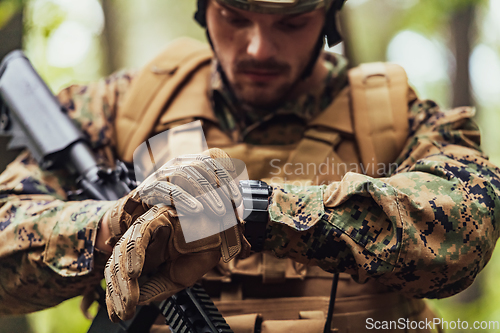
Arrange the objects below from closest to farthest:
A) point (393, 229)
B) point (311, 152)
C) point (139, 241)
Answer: point (139, 241) → point (393, 229) → point (311, 152)

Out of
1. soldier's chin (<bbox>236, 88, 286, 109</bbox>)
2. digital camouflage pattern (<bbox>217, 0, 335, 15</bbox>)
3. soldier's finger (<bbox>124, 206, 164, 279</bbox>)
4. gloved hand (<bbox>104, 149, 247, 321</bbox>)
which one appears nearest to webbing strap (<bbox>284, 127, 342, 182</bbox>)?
soldier's chin (<bbox>236, 88, 286, 109</bbox>)

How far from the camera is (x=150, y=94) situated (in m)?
1.97

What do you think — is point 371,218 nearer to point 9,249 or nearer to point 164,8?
point 9,249

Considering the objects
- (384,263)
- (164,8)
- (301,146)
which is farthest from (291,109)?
(164,8)

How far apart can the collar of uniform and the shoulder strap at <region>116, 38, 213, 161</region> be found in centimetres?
17

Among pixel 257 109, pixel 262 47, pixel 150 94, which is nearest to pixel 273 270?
pixel 257 109

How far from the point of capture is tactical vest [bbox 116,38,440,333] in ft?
5.23

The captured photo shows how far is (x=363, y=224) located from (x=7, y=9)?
210 centimetres

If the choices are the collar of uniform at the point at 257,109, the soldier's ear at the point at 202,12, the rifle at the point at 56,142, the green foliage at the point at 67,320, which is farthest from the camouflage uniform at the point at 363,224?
the green foliage at the point at 67,320

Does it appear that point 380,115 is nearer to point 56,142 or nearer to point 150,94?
point 150,94

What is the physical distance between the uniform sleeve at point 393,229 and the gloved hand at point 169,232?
191 mm

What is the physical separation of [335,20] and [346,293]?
125cm

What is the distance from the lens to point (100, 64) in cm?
467

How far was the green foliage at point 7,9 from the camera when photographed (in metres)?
2.07
